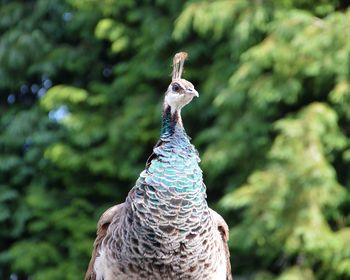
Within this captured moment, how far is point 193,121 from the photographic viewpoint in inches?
262

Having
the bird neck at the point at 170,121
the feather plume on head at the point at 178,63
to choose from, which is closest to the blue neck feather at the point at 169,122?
the bird neck at the point at 170,121

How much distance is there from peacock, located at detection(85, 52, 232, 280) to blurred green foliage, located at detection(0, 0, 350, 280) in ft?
7.60

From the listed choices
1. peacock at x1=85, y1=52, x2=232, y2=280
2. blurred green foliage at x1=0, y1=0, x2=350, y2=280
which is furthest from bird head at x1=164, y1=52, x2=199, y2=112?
blurred green foliage at x1=0, y1=0, x2=350, y2=280

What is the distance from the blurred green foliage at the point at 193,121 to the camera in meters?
5.38

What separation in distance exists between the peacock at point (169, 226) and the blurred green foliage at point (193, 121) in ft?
7.60

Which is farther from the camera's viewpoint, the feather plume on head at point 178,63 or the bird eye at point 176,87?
the feather plume on head at point 178,63

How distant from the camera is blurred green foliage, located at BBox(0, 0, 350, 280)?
538cm

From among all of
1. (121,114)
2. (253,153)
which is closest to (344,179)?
(253,153)

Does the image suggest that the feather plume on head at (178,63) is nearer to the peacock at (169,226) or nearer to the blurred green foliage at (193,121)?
the peacock at (169,226)

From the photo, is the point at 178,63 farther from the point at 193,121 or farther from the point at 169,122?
the point at 193,121

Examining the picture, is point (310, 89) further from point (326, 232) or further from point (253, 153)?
point (326, 232)

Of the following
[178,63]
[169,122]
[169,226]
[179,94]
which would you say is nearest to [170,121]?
[169,122]

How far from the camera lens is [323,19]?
574 centimetres

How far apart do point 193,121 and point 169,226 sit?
3.77 m
